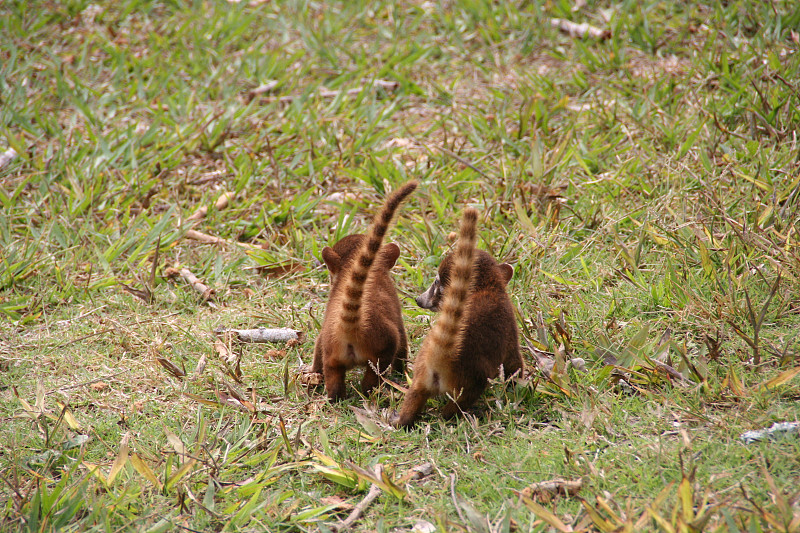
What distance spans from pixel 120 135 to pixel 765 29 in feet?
18.5

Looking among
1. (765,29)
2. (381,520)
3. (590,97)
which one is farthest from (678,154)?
(381,520)

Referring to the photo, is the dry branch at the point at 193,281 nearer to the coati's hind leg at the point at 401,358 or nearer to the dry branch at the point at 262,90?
the coati's hind leg at the point at 401,358

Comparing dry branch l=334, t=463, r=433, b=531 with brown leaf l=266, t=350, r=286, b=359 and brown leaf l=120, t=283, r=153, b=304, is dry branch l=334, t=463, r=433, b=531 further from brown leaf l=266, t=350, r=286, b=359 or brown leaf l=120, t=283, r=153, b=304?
brown leaf l=120, t=283, r=153, b=304

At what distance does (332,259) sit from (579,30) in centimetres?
467

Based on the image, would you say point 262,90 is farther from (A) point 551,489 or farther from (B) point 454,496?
(A) point 551,489

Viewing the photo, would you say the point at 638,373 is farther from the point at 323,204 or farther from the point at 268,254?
the point at 323,204

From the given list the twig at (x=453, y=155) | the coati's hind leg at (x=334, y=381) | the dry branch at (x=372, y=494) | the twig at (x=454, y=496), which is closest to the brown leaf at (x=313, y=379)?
the coati's hind leg at (x=334, y=381)

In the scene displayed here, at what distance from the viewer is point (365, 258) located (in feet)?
10.4

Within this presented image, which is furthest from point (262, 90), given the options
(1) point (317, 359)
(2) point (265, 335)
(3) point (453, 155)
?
(1) point (317, 359)

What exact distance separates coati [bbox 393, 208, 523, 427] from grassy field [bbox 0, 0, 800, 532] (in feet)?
0.50

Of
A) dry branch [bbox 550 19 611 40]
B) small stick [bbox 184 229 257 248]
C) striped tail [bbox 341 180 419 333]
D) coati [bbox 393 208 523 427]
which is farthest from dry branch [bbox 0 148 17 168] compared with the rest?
dry branch [bbox 550 19 611 40]

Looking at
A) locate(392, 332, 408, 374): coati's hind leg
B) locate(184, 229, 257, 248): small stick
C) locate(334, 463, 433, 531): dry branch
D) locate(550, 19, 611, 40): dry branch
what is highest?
locate(550, 19, 611, 40): dry branch

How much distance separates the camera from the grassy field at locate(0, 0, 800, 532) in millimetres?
2852

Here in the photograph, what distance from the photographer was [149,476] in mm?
2936
